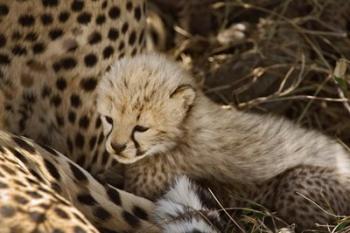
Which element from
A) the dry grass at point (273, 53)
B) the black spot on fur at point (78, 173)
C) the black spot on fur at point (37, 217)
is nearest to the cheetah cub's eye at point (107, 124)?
the black spot on fur at point (78, 173)

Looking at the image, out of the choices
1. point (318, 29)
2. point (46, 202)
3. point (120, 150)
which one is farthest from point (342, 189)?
point (318, 29)

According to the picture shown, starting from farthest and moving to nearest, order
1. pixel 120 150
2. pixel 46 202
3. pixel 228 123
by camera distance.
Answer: pixel 228 123 → pixel 120 150 → pixel 46 202

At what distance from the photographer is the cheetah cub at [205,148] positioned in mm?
2727

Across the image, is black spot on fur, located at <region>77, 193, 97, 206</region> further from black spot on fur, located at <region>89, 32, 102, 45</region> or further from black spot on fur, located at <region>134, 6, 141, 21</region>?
black spot on fur, located at <region>134, 6, 141, 21</region>

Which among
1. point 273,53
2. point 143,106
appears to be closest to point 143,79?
point 143,106

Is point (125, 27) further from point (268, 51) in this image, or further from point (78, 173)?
point (268, 51)

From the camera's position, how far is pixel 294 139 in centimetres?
292

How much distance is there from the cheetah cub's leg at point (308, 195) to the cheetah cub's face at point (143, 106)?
28cm

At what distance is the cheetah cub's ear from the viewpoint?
109 inches

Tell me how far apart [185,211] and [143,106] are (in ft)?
0.93

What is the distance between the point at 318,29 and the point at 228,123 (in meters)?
1.10

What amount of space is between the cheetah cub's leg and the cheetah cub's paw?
200 millimetres

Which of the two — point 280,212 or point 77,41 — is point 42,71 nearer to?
point 77,41

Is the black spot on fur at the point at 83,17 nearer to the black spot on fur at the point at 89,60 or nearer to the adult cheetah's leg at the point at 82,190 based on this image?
the black spot on fur at the point at 89,60
